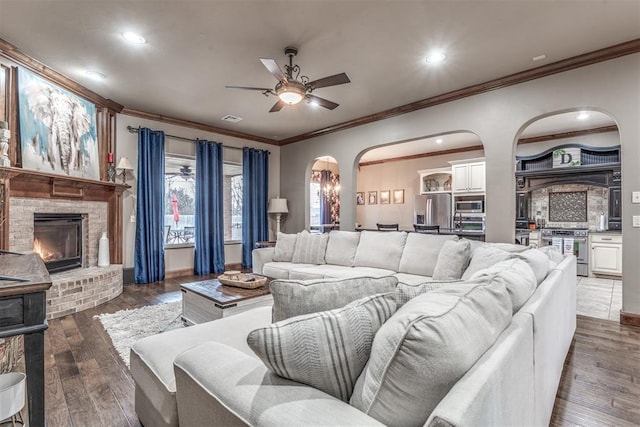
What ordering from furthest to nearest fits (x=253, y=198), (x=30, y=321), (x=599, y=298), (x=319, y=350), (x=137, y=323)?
(x=253, y=198), (x=599, y=298), (x=137, y=323), (x=30, y=321), (x=319, y=350)

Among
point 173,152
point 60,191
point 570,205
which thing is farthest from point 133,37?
point 570,205

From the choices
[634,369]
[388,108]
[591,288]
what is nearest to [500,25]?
[388,108]

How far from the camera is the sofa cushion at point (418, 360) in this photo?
752 millimetres

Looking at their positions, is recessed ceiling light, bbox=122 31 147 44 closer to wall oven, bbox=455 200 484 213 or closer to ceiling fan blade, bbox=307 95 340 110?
ceiling fan blade, bbox=307 95 340 110

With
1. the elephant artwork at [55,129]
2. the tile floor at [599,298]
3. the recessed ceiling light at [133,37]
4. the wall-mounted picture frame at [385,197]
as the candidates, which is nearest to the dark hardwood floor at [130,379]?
the tile floor at [599,298]

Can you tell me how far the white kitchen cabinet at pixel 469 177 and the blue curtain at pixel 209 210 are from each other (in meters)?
5.11

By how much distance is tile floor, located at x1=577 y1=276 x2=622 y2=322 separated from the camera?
360 centimetres

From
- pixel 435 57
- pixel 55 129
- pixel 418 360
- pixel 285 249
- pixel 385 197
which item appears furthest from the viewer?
pixel 385 197

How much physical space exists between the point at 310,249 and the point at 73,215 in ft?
10.3

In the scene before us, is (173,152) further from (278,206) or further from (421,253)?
(421,253)

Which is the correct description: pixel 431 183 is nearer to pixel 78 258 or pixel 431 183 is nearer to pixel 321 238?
pixel 321 238

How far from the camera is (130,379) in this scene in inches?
85.8

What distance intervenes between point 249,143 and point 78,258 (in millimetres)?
3601

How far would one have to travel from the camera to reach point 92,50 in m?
3.26
